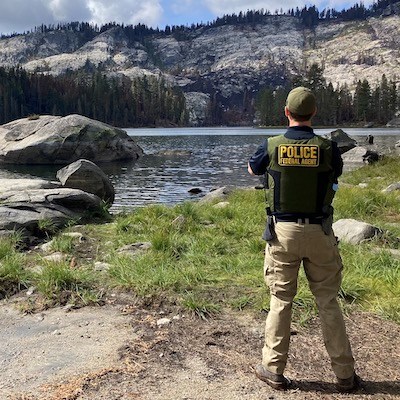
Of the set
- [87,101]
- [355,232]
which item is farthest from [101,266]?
[87,101]

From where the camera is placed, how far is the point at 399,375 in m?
4.38

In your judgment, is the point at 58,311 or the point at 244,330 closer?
the point at 244,330

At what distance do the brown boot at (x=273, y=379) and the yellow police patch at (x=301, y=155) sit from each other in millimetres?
1884

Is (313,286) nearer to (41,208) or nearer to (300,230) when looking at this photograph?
(300,230)

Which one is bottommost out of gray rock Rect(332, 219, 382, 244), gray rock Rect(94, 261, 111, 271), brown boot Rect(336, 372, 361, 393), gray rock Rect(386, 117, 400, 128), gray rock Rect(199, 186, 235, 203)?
gray rock Rect(199, 186, 235, 203)

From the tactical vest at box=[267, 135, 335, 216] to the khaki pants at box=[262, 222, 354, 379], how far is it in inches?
7.5

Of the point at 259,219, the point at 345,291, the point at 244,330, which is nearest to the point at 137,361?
the point at 244,330

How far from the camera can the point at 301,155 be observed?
412 cm

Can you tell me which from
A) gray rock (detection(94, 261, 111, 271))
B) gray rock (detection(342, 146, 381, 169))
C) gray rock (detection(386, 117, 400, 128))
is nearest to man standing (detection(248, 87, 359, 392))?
gray rock (detection(94, 261, 111, 271))

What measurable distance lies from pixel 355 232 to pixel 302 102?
5.40 metres

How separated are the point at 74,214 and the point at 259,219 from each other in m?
4.78

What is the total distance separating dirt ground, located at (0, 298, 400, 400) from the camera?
4.07 meters

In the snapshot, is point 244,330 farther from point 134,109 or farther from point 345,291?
point 134,109

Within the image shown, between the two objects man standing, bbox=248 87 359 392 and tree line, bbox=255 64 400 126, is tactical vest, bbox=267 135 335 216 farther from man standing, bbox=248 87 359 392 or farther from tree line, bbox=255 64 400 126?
tree line, bbox=255 64 400 126
